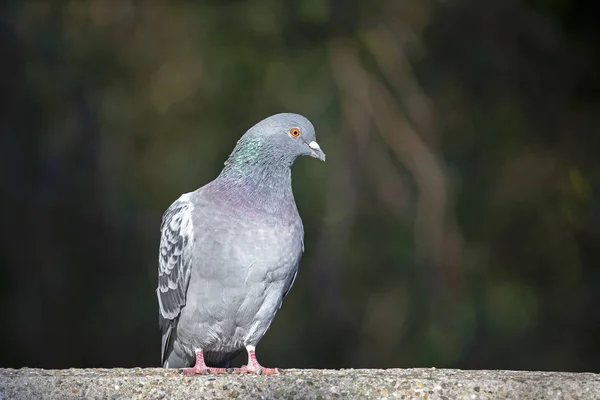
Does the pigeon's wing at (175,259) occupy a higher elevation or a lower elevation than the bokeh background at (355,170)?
lower

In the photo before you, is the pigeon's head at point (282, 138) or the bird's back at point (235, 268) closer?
the bird's back at point (235, 268)

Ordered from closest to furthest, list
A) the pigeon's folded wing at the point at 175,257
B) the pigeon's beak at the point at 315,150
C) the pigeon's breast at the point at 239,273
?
the pigeon's breast at the point at 239,273, the pigeon's folded wing at the point at 175,257, the pigeon's beak at the point at 315,150

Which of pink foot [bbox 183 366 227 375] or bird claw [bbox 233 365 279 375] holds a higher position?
bird claw [bbox 233 365 279 375]

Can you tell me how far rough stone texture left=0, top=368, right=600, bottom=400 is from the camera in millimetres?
2779

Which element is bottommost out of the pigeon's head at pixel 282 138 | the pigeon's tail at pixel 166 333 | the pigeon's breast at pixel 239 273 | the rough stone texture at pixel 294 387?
the rough stone texture at pixel 294 387

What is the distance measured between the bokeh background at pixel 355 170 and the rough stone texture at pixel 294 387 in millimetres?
3908

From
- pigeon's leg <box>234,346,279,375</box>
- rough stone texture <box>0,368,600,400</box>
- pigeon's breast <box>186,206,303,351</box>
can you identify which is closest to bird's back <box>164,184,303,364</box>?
pigeon's breast <box>186,206,303,351</box>

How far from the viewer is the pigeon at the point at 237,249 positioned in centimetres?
335

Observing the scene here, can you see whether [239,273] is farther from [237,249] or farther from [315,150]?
[315,150]

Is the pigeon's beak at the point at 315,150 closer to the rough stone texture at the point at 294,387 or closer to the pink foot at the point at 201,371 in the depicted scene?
the pink foot at the point at 201,371

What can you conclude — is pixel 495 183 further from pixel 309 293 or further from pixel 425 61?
pixel 309 293

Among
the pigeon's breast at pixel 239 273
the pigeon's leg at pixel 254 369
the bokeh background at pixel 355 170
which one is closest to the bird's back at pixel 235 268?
the pigeon's breast at pixel 239 273

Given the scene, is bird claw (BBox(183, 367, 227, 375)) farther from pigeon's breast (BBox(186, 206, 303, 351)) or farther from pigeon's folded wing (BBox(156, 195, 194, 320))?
pigeon's folded wing (BBox(156, 195, 194, 320))

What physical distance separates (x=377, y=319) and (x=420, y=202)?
884 mm
